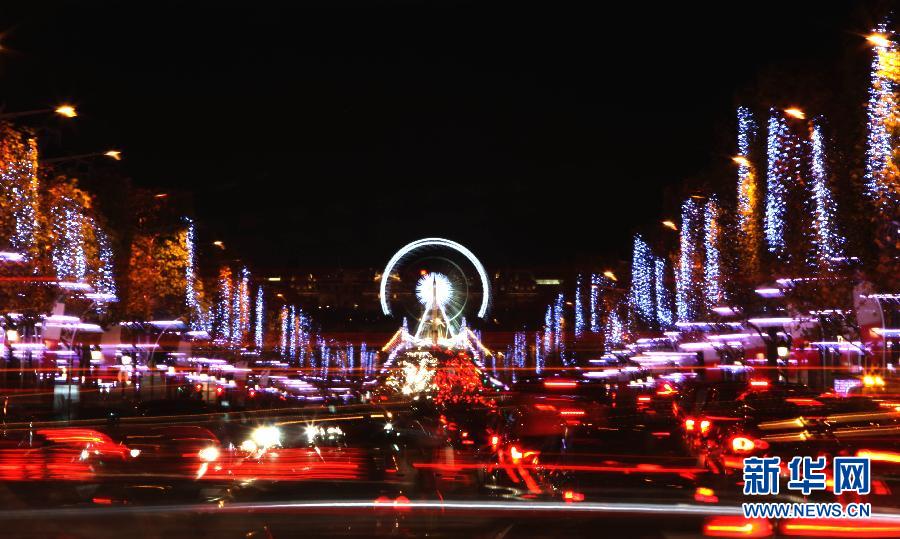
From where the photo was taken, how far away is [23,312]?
137ft

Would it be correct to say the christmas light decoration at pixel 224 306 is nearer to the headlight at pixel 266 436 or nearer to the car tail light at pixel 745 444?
the headlight at pixel 266 436

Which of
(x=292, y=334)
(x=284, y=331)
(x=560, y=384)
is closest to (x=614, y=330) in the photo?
(x=284, y=331)

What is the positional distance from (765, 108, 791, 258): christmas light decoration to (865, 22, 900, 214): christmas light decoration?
990 cm

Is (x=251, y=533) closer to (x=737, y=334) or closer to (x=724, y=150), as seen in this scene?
(x=724, y=150)

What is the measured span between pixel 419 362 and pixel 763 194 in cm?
1439

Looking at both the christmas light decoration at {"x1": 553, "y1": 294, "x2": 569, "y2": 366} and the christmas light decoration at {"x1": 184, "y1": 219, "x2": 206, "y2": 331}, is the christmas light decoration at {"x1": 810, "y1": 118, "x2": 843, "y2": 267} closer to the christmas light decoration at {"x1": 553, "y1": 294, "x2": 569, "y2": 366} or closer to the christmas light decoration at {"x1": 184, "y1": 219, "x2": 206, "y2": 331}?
the christmas light decoration at {"x1": 184, "y1": 219, "x2": 206, "y2": 331}

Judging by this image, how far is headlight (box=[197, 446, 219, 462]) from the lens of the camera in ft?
59.2

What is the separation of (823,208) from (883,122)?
26.6ft

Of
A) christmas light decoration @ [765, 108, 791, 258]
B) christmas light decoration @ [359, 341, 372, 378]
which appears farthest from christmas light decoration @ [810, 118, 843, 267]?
christmas light decoration @ [359, 341, 372, 378]

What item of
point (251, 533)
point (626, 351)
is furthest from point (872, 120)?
point (626, 351)

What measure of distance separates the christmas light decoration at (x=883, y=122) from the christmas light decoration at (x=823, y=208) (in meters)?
5.99

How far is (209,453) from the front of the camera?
60.6 ft

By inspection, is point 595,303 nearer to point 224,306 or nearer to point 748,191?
point 224,306

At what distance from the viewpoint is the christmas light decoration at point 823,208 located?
3709 cm
